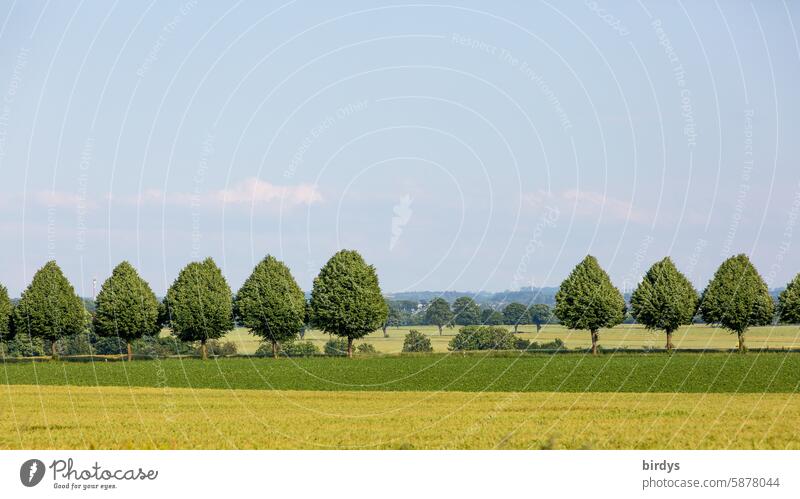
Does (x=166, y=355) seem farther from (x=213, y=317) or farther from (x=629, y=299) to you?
(x=629, y=299)

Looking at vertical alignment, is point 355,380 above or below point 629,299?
below

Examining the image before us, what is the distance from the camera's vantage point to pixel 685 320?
130 m

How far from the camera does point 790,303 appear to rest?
136 metres

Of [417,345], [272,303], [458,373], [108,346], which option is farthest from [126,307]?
[458,373]

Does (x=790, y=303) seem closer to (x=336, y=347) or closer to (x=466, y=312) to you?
(x=466, y=312)

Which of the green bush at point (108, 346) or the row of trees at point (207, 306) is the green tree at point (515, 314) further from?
the green bush at point (108, 346)

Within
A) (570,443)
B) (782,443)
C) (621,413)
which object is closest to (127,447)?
(570,443)

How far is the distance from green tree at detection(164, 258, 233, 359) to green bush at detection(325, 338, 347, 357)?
13312 millimetres

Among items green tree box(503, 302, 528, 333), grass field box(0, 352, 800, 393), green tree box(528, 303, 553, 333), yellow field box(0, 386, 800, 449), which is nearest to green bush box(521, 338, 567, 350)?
grass field box(0, 352, 800, 393)

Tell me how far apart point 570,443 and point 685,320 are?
102225 mm

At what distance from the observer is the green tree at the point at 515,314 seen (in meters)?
169

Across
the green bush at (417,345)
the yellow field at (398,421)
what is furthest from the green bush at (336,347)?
the yellow field at (398,421)

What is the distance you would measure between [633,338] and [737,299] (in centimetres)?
1773

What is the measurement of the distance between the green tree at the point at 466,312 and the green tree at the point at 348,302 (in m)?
41.2
